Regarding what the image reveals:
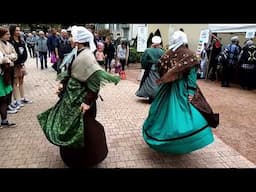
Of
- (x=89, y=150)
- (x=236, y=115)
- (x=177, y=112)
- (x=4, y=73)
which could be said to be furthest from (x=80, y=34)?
(x=236, y=115)

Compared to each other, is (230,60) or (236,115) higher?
(230,60)

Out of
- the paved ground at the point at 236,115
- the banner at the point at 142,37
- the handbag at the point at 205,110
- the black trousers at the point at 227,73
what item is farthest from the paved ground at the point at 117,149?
the banner at the point at 142,37

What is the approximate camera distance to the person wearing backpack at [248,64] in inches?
294

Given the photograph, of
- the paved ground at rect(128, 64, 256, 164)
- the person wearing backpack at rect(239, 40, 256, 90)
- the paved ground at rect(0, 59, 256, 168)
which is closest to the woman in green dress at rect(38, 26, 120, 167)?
the paved ground at rect(0, 59, 256, 168)

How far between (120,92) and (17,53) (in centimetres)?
Answer: 286

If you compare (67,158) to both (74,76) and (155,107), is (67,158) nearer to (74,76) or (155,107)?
(74,76)

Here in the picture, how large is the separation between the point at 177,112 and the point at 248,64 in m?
5.70

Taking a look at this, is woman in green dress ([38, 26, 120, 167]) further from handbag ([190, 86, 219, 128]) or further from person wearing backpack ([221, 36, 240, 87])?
person wearing backpack ([221, 36, 240, 87])

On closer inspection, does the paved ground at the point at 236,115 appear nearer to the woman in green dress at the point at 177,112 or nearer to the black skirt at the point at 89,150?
the woman in green dress at the point at 177,112

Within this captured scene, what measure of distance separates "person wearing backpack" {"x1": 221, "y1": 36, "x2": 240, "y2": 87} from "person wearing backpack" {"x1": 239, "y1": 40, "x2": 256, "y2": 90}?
0.20 meters

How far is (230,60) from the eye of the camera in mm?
7965

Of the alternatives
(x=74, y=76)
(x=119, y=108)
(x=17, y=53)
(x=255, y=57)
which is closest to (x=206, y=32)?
(x=255, y=57)

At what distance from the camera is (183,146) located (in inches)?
110

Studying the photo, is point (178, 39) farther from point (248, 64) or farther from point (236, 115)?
point (248, 64)
